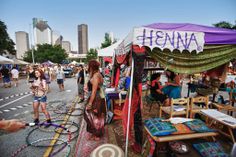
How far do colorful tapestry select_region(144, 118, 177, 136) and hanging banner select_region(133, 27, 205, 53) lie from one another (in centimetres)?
160

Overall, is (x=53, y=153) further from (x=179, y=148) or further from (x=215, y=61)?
(x=215, y=61)

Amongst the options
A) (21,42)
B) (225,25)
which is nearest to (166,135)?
(225,25)

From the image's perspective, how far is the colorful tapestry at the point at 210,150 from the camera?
8.71ft

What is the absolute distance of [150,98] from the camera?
5926mm

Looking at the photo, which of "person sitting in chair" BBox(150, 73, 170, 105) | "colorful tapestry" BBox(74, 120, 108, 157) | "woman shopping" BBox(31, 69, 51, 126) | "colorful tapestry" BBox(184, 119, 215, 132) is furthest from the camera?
"person sitting in chair" BBox(150, 73, 170, 105)

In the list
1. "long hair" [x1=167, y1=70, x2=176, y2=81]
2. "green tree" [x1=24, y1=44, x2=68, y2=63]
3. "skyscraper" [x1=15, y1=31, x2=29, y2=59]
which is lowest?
"long hair" [x1=167, y1=70, x2=176, y2=81]

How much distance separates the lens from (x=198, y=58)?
317 cm

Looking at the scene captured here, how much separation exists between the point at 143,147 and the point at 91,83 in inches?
82.0

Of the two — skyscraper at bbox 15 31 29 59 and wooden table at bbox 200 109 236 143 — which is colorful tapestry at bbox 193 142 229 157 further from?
skyscraper at bbox 15 31 29 59

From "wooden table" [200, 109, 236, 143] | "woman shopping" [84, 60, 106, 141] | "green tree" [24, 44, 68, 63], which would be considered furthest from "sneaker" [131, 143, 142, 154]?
"green tree" [24, 44, 68, 63]

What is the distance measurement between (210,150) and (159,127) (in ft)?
3.63

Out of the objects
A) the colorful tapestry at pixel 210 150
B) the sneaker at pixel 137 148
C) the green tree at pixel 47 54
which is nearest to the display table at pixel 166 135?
the colorful tapestry at pixel 210 150

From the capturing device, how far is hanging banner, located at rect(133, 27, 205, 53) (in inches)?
105

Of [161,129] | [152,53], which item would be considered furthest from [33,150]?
[152,53]
